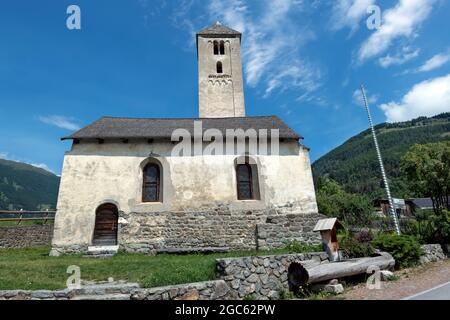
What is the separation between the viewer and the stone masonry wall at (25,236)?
60.0 ft

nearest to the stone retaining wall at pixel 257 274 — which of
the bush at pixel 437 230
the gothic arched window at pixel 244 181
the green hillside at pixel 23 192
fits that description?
the gothic arched window at pixel 244 181

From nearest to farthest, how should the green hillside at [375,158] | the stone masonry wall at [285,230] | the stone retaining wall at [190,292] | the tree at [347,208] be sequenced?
the stone retaining wall at [190,292], the stone masonry wall at [285,230], the tree at [347,208], the green hillside at [375,158]

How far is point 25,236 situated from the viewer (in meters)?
19.1

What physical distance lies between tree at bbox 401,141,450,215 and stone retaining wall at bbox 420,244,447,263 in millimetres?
13911

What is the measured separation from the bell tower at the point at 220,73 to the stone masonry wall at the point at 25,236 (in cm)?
1619

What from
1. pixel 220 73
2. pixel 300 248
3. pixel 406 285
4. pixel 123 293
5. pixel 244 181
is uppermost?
pixel 220 73

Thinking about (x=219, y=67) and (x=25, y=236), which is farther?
(x=219, y=67)

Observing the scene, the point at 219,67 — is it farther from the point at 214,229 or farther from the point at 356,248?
the point at 356,248

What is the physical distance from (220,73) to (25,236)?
2207 centimetres

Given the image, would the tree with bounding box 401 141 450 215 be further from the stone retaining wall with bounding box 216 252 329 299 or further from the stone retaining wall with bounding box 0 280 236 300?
the stone retaining wall with bounding box 0 280 236 300

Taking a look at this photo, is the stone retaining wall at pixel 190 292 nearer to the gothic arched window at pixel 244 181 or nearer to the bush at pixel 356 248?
the bush at pixel 356 248

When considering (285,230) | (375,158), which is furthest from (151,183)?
(375,158)
